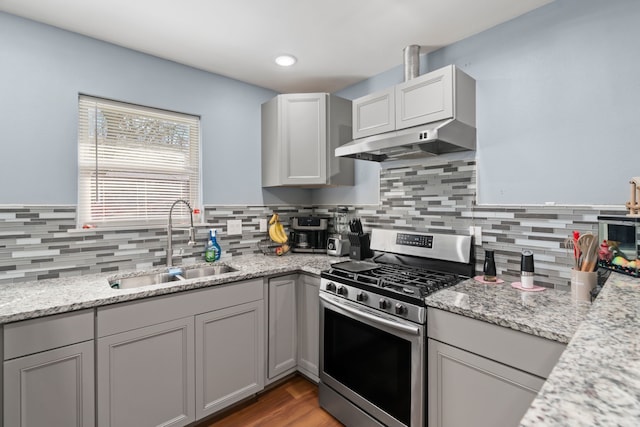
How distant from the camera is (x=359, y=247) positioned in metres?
2.46

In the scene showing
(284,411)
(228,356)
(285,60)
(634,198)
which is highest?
(285,60)

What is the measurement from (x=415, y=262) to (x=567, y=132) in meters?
1.14

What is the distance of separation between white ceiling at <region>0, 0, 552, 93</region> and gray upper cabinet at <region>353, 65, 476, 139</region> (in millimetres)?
310

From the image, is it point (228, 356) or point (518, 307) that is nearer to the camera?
point (518, 307)

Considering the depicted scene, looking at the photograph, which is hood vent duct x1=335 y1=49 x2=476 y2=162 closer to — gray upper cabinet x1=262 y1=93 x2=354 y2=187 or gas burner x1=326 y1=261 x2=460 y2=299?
gray upper cabinet x1=262 y1=93 x2=354 y2=187

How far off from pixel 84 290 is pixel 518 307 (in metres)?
2.12

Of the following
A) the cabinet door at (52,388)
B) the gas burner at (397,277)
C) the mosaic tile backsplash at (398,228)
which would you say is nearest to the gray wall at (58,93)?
the mosaic tile backsplash at (398,228)

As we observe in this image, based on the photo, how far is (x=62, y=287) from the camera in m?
1.69

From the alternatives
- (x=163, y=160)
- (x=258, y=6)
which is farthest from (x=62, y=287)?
(x=258, y=6)

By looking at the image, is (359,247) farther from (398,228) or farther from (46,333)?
(46,333)

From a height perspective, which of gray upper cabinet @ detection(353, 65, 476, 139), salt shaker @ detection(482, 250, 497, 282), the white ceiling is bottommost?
salt shaker @ detection(482, 250, 497, 282)

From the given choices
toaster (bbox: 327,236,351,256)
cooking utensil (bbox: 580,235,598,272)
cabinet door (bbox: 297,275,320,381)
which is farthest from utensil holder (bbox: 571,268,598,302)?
toaster (bbox: 327,236,351,256)

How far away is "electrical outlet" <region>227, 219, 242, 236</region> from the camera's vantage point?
2.62m

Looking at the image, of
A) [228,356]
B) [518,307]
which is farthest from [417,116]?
[228,356]
